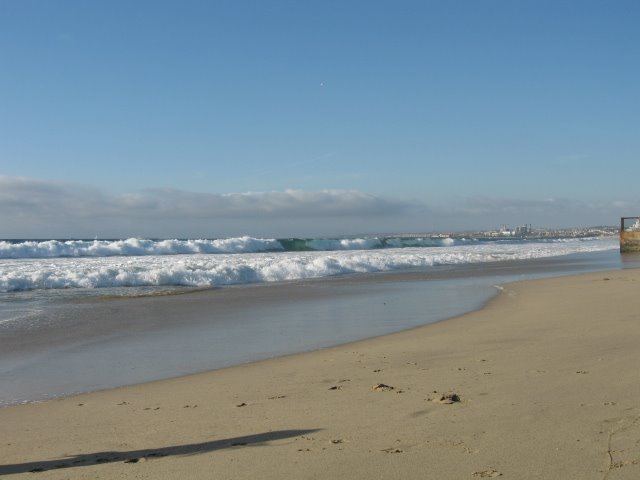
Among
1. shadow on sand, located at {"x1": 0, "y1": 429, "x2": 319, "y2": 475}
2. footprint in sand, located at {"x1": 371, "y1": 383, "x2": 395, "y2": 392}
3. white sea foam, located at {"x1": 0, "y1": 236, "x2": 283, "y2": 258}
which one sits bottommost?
shadow on sand, located at {"x1": 0, "y1": 429, "x2": 319, "y2": 475}

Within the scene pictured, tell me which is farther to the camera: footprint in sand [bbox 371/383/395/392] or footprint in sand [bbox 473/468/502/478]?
footprint in sand [bbox 371/383/395/392]

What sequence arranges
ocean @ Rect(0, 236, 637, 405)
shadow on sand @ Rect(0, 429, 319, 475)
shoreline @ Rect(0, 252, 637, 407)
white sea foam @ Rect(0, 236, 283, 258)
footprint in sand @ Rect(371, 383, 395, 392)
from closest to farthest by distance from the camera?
shadow on sand @ Rect(0, 429, 319, 475)
footprint in sand @ Rect(371, 383, 395, 392)
shoreline @ Rect(0, 252, 637, 407)
ocean @ Rect(0, 236, 637, 405)
white sea foam @ Rect(0, 236, 283, 258)

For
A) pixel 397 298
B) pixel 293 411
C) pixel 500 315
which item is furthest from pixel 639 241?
pixel 293 411

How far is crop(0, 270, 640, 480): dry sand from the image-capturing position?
153 inches

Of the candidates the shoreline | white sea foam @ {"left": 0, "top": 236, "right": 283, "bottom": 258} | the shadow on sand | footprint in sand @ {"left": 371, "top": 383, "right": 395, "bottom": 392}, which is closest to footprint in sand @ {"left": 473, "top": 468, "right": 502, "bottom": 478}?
the shadow on sand

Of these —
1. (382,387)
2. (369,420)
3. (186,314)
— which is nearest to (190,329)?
(186,314)

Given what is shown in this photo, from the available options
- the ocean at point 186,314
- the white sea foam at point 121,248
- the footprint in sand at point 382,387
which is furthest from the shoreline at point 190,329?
the white sea foam at point 121,248

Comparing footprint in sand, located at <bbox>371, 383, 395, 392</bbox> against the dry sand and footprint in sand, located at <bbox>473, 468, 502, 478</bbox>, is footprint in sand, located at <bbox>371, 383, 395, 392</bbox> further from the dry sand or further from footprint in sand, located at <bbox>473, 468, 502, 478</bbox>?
footprint in sand, located at <bbox>473, 468, 502, 478</bbox>

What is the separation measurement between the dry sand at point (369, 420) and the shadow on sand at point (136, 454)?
0.05ft

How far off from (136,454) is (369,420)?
5.23 ft

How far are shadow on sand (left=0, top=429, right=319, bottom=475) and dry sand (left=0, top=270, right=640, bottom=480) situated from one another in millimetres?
14

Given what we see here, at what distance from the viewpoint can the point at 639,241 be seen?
3734cm

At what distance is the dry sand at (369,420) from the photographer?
3898 millimetres

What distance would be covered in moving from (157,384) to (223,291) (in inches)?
499
